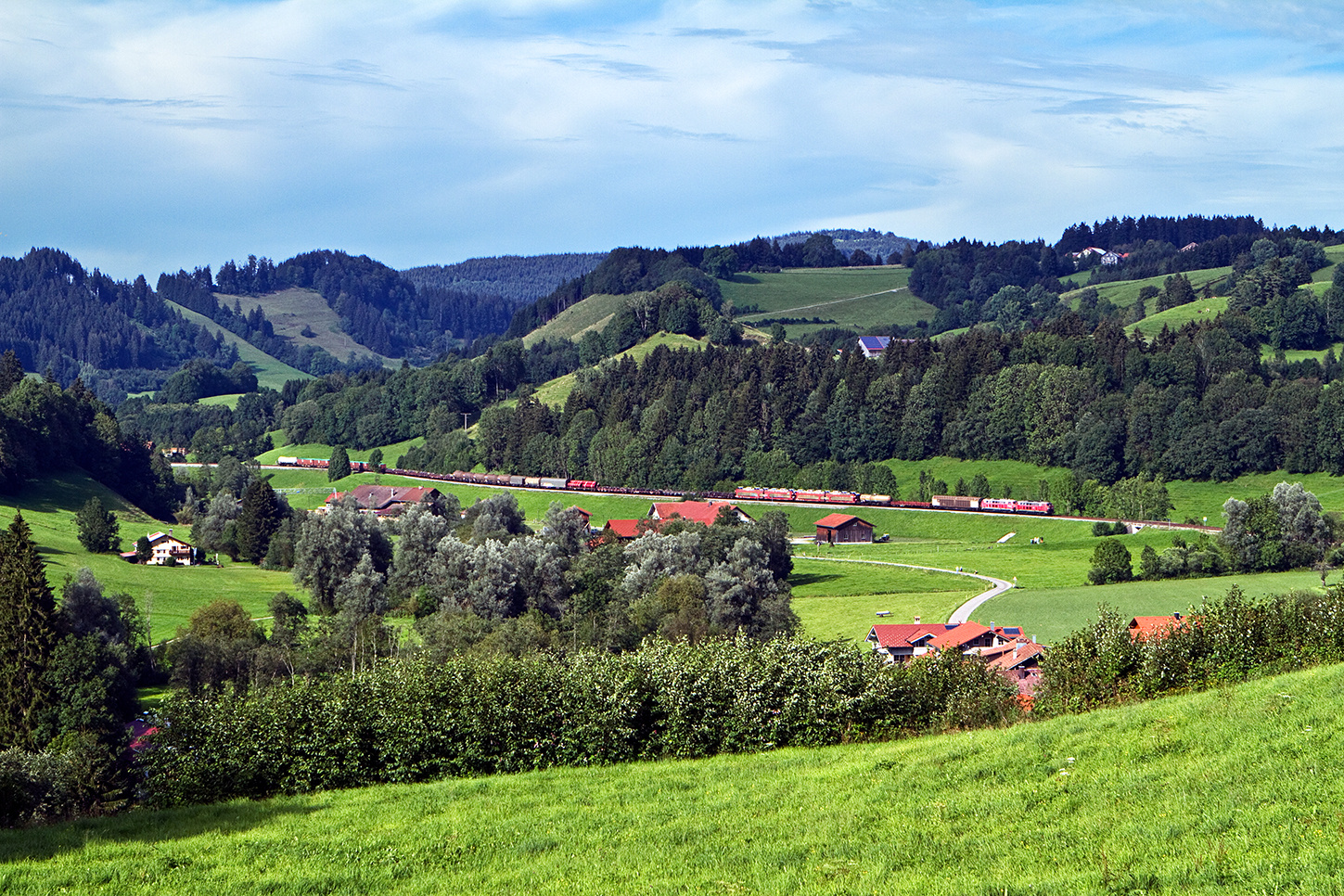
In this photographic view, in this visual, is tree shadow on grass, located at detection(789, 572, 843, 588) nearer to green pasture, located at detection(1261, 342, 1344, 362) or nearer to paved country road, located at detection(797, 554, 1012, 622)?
paved country road, located at detection(797, 554, 1012, 622)

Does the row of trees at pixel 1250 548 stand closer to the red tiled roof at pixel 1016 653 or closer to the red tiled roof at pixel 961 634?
the red tiled roof at pixel 961 634

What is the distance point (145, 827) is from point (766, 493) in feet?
457

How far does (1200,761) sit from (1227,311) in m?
183

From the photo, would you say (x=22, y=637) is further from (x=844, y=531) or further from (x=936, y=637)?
(x=844, y=531)

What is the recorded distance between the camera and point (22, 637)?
54.4 m

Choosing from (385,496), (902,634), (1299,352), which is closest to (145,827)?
(902,634)

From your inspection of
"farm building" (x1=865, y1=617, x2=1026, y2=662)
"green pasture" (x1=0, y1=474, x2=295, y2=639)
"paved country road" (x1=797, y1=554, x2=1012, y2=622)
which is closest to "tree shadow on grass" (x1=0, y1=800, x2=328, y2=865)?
"farm building" (x1=865, y1=617, x2=1026, y2=662)

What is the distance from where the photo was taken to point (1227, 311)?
181375mm

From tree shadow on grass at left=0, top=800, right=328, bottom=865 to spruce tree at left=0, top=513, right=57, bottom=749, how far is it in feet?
115

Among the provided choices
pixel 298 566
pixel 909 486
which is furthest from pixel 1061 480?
pixel 298 566

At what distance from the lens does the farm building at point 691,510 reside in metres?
130

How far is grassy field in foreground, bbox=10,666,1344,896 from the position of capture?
14.0m

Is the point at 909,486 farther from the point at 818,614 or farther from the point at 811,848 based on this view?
the point at 811,848

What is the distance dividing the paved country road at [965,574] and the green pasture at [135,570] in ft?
157
